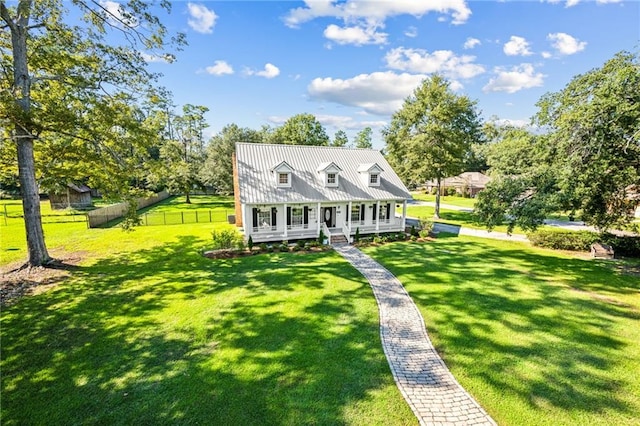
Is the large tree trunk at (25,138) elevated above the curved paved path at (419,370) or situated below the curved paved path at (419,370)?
above

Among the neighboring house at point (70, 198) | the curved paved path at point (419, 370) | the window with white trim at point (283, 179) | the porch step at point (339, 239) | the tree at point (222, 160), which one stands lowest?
the curved paved path at point (419, 370)

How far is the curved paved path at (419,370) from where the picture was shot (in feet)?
17.9

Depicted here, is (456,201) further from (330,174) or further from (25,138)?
(25,138)

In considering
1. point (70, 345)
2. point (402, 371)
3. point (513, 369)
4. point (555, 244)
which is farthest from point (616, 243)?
point (70, 345)

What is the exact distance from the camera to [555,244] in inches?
701

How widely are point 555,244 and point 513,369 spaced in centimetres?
1492

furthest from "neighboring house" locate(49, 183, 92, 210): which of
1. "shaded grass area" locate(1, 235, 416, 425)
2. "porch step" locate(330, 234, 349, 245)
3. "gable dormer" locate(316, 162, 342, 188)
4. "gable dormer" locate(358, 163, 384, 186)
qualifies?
"gable dormer" locate(358, 163, 384, 186)

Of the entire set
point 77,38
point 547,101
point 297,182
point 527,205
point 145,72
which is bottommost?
point 527,205

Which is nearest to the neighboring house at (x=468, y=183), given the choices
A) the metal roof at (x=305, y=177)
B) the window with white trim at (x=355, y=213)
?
the metal roof at (x=305, y=177)

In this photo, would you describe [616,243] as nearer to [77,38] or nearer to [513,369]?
[513,369]

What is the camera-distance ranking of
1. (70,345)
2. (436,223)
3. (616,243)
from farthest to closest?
1. (436,223)
2. (616,243)
3. (70,345)

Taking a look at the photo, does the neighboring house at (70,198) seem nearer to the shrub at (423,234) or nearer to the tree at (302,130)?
the tree at (302,130)

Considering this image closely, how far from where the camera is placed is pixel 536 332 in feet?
27.4

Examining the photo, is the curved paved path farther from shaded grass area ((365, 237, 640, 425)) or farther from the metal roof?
the metal roof
